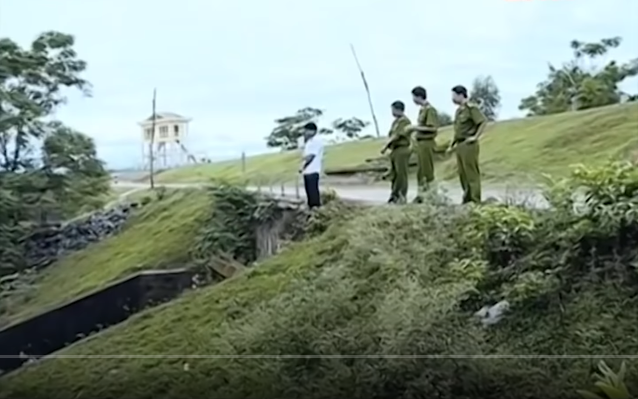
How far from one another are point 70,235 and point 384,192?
96 cm

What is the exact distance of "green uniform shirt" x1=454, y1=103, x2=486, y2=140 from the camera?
3.10 m

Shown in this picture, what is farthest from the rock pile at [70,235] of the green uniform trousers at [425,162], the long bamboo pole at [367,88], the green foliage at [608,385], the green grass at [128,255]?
the green foliage at [608,385]

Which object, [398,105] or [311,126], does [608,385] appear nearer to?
[398,105]

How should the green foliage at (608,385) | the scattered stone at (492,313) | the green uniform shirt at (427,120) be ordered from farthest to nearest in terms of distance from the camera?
the green uniform shirt at (427,120) < the scattered stone at (492,313) < the green foliage at (608,385)

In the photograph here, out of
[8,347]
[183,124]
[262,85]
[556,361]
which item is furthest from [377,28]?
[8,347]

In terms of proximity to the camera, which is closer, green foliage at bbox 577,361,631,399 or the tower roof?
green foliage at bbox 577,361,631,399

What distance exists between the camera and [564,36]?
3057 mm

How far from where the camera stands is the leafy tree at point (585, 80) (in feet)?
10.00

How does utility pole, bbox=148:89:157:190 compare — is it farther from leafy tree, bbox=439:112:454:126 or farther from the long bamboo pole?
leafy tree, bbox=439:112:454:126

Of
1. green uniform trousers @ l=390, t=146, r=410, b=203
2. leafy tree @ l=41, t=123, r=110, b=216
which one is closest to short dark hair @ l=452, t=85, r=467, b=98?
green uniform trousers @ l=390, t=146, r=410, b=203

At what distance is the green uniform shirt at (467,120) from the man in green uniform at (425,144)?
0.06 meters

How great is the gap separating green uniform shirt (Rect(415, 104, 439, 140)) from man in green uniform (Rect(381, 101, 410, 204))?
0.04 meters

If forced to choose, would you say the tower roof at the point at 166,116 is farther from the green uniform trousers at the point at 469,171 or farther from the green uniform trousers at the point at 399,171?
the green uniform trousers at the point at 469,171

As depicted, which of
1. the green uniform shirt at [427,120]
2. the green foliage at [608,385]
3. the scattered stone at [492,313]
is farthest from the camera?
the green uniform shirt at [427,120]
